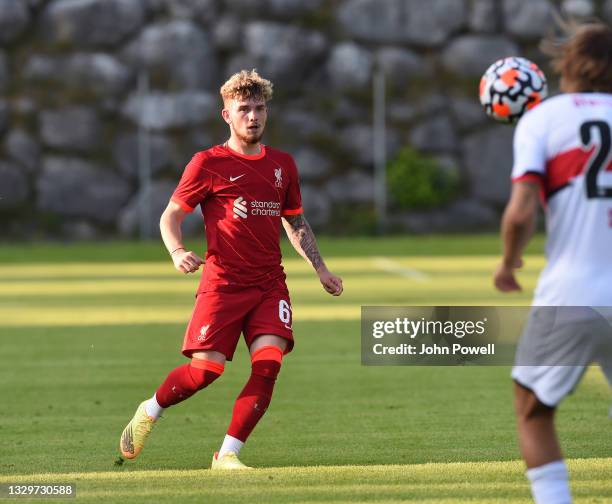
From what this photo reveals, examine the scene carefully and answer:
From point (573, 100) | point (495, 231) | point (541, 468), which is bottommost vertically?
point (495, 231)

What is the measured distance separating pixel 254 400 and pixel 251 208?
111 centimetres

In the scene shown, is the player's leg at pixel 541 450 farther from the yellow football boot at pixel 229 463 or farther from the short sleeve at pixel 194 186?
the short sleeve at pixel 194 186

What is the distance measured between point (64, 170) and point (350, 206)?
11.1m

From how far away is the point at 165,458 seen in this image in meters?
8.70

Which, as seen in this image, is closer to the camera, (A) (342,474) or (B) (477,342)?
(A) (342,474)

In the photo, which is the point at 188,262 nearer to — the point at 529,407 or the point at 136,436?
the point at 136,436

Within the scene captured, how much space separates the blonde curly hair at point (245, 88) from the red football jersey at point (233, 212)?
364 millimetres

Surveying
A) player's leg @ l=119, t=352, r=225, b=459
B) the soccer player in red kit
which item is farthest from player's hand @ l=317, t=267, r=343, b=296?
player's leg @ l=119, t=352, r=225, b=459

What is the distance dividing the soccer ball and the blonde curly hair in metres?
1.32

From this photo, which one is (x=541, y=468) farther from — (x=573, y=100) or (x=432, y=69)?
(x=432, y=69)

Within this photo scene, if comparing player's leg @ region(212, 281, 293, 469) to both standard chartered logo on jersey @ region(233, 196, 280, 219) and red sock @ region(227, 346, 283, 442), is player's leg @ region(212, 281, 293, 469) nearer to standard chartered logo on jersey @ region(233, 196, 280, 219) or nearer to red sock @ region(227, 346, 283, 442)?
red sock @ region(227, 346, 283, 442)

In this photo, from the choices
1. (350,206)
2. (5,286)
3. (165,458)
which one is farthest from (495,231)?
(165,458)

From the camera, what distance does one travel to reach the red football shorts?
26.4 feet

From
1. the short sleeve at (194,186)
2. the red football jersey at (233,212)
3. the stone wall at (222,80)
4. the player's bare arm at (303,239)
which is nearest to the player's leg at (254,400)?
the red football jersey at (233,212)
